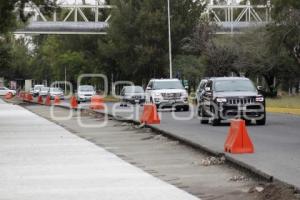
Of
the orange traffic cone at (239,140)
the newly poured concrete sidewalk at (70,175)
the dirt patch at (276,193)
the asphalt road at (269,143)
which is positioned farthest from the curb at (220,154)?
the newly poured concrete sidewalk at (70,175)

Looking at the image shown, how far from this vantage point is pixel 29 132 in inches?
1011

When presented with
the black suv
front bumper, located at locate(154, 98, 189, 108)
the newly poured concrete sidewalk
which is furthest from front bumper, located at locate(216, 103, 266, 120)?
front bumper, located at locate(154, 98, 189, 108)

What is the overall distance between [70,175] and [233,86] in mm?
15234

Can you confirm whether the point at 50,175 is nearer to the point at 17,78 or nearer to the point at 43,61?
the point at 43,61

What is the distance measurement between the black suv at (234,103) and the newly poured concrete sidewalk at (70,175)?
718cm

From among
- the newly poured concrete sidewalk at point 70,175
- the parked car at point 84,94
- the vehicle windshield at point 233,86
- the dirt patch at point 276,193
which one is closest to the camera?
the dirt patch at point 276,193

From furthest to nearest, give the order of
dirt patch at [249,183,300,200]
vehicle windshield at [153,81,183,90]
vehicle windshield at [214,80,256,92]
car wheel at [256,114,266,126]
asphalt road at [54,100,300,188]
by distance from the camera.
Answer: vehicle windshield at [153,81,183,90] < vehicle windshield at [214,80,256,92] < car wheel at [256,114,266,126] < asphalt road at [54,100,300,188] < dirt patch at [249,183,300,200]

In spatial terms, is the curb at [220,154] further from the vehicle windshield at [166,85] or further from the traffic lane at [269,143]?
the vehicle windshield at [166,85]

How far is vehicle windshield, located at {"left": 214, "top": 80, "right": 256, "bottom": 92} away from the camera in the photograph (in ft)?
91.0

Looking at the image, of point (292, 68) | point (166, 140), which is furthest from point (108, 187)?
point (292, 68)

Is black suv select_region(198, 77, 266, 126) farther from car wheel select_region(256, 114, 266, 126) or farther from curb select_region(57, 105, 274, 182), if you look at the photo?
curb select_region(57, 105, 274, 182)

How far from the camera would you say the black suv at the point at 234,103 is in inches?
1051

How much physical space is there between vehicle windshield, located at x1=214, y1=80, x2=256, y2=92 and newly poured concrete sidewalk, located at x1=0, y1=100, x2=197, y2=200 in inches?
327

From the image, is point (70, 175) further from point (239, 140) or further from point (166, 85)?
point (166, 85)
